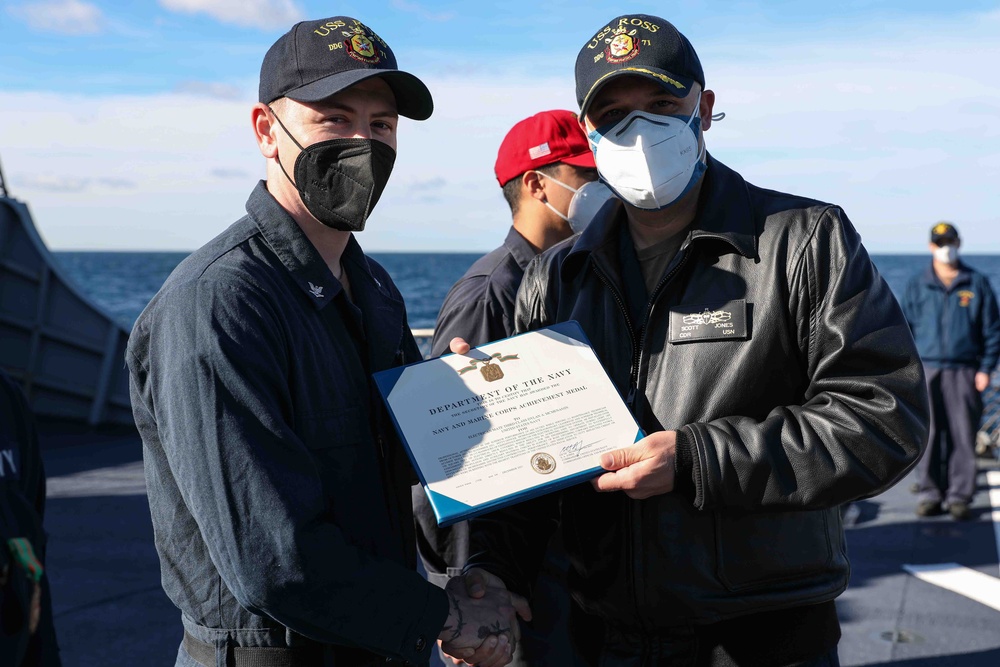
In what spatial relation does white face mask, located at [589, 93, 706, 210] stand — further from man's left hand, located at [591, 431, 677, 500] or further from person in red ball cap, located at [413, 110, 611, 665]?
man's left hand, located at [591, 431, 677, 500]

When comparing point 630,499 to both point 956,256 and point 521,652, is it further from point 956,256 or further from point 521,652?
point 956,256

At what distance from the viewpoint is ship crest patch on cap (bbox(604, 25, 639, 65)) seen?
93.3 inches

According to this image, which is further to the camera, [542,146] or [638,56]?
[542,146]

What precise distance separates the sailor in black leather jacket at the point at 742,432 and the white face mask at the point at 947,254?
6.56 m

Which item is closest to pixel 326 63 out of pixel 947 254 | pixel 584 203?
pixel 584 203

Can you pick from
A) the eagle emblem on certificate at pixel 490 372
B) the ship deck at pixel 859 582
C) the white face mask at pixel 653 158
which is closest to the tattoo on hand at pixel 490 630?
the eagle emblem on certificate at pixel 490 372

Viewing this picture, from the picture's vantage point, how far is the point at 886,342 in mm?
2146

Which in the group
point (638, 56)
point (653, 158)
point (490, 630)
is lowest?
point (490, 630)

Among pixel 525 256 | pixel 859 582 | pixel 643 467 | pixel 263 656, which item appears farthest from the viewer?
pixel 859 582

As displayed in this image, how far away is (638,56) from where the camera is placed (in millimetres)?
2363

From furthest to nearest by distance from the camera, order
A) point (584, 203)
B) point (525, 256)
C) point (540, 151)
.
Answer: point (540, 151) < point (584, 203) < point (525, 256)

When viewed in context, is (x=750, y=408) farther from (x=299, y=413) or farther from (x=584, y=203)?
(x=584, y=203)

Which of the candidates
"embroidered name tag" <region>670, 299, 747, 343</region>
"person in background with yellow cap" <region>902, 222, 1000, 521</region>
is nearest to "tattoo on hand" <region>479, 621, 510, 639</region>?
"embroidered name tag" <region>670, 299, 747, 343</region>

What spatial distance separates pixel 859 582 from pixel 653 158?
4851mm
